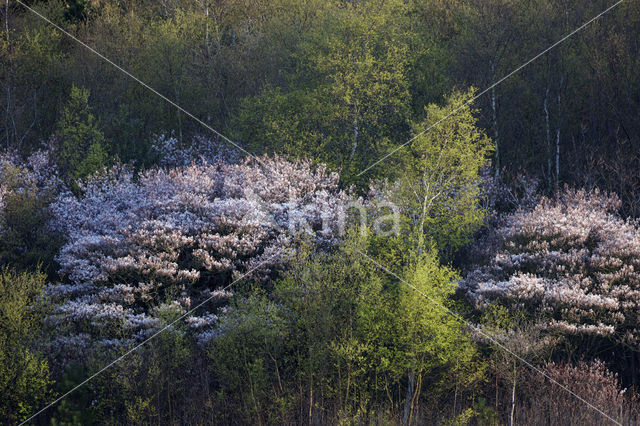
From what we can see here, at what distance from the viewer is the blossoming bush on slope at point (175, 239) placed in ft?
54.2

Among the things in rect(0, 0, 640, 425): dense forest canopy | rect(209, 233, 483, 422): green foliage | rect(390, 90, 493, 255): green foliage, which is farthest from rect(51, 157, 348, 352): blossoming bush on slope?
rect(209, 233, 483, 422): green foliage

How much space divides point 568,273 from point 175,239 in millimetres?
10652

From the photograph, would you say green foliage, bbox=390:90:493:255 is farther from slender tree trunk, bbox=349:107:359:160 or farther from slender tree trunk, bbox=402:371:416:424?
slender tree trunk, bbox=349:107:359:160

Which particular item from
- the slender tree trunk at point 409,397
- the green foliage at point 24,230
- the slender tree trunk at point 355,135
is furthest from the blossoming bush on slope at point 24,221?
the slender tree trunk at point 355,135

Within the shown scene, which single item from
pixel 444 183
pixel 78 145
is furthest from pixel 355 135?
pixel 78 145

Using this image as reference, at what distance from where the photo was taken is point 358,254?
1608 centimetres

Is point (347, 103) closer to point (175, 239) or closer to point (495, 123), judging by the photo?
point (495, 123)

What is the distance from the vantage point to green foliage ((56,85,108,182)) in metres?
25.7

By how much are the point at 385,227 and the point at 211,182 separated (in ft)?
19.0

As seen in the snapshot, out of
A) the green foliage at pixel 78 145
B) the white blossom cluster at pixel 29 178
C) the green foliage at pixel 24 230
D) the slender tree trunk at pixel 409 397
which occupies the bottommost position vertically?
the slender tree trunk at pixel 409 397

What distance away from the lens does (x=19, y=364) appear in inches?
553

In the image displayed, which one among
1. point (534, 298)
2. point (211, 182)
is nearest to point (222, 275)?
point (211, 182)

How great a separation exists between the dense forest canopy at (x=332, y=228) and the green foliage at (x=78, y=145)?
0.63ft

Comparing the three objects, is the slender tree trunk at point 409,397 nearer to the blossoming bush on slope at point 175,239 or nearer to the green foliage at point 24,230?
the blossoming bush on slope at point 175,239
